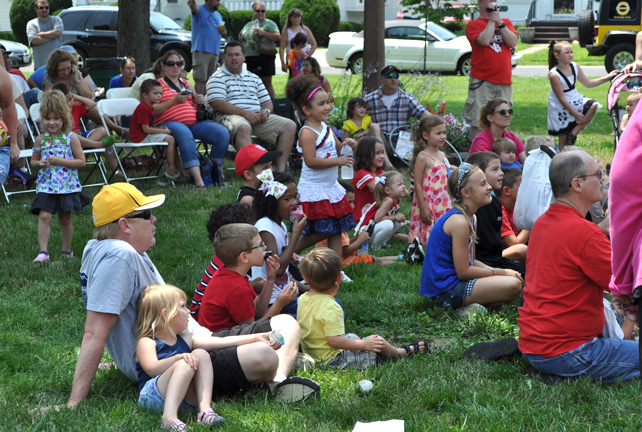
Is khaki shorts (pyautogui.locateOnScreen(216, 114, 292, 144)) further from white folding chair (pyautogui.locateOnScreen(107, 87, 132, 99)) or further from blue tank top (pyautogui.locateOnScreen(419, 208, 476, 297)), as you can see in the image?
blue tank top (pyautogui.locateOnScreen(419, 208, 476, 297))

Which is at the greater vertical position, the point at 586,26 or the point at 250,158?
the point at 586,26

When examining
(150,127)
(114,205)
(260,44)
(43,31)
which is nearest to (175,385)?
(114,205)

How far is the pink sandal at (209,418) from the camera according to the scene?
11.6ft

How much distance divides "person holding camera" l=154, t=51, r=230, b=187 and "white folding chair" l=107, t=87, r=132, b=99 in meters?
0.78

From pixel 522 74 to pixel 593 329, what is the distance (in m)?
20.2

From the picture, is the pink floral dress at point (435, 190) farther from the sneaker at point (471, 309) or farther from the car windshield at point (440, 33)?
the car windshield at point (440, 33)

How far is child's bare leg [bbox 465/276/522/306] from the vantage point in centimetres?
519

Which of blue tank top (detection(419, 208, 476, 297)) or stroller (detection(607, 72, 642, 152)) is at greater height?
stroller (detection(607, 72, 642, 152))

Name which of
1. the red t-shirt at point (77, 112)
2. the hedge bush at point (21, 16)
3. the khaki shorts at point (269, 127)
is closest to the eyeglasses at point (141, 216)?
the khaki shorts at point (269, 127)

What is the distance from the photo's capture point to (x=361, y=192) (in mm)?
7559

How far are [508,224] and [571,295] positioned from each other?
2.28 metres

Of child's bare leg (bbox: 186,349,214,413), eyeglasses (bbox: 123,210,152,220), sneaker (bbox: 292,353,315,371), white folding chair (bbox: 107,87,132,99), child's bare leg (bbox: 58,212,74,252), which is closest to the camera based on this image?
child's bare leg (bbox: 186,349,214,413)

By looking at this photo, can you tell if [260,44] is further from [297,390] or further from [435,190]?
[297,390]

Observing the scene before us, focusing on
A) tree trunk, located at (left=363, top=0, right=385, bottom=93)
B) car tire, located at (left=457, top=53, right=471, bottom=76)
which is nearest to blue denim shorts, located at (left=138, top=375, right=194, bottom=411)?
tree trunk, located at (left=363, top=0, right=385, bottom=93)
